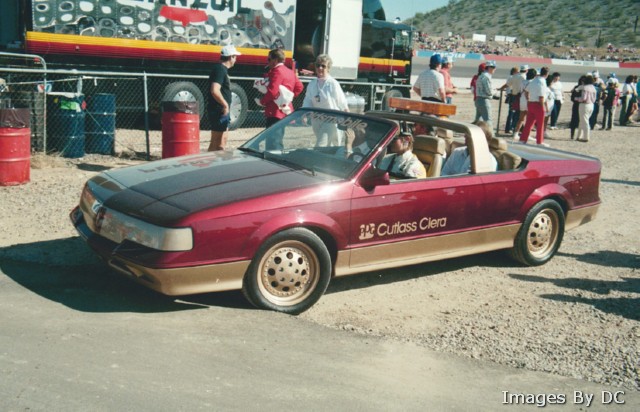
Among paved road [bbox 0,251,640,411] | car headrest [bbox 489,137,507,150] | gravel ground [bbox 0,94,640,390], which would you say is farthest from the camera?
car headrest [bbox 489,137,507,150]

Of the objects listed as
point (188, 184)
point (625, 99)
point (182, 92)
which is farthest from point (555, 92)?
point (188, 184)

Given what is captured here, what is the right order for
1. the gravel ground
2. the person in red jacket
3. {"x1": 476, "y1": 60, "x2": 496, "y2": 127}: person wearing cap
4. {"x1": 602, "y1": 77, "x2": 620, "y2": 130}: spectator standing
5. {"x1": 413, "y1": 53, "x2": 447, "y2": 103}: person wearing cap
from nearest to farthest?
the gravel ground, the person in red jacket, {"x1": 413, "y1": 53, "x2": 447, "y2": 103}: person wearing cap, {"x1": 476, "y1": 60, "x2": 496, "y2": 127}: person wearing cap, {"x1": 602, "y1": 77, "x2": 620, "y2": 130}: spectator standing

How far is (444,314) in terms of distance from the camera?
18.6 feet

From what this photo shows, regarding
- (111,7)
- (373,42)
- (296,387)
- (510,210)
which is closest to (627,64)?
(373,42)

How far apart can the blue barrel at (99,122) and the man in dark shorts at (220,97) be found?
8.24ft

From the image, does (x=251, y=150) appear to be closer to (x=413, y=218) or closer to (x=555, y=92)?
(x=413, y=218)

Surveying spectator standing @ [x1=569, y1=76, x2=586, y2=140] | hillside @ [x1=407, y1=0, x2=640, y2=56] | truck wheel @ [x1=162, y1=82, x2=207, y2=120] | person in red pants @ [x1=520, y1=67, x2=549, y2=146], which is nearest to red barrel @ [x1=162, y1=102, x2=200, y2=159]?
truck wheel @ [x1=162, y1=82, x2=207, y2=120]

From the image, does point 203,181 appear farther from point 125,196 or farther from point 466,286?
point 466,286

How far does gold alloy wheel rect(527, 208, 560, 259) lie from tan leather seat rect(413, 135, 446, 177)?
3.94ft

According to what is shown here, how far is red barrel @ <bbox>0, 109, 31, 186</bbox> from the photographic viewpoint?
8.56 m

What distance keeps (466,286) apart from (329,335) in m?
→ 1.96

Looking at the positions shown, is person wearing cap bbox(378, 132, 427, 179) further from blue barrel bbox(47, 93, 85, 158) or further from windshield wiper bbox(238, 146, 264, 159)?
blue barrel bbox(47, 93, 85, 158)

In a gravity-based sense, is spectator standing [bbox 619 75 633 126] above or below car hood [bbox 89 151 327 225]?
above
